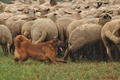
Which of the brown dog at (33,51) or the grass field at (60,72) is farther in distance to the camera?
the brown dog at (33,51)

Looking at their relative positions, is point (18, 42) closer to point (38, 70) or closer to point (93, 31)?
→ point (38, 70)

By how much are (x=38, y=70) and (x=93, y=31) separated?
8.64 ft

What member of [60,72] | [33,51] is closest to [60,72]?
[60,72]

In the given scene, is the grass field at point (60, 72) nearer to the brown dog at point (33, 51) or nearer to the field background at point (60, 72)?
the field background at point (60, 72)

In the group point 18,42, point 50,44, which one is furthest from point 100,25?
point 18,42

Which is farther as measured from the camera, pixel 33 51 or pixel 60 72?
pixel 33 51

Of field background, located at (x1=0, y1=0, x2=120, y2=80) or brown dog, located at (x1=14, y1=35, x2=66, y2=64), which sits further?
brown dog, located at (x1=14, y1=35, x2=66, y2=64)

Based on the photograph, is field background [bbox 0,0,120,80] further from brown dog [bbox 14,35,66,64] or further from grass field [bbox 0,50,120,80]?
brown dog [bbox 14,35,66,64]

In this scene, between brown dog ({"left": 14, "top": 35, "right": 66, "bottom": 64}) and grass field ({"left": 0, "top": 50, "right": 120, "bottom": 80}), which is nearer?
grass field ({"left": 0, "top": 50, "right": 120, "bottom": 80})

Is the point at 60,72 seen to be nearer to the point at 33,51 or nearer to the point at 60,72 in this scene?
the point at 60,72

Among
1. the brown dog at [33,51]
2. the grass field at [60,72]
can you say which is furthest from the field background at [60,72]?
the brown dog at [33,51]

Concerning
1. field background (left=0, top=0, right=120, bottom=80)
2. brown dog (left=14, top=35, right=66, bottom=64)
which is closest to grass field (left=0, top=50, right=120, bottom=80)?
field background (left=0, top=0, right=120, bottom=80)

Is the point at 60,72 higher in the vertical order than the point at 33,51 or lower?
lower

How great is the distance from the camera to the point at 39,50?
8312mm
